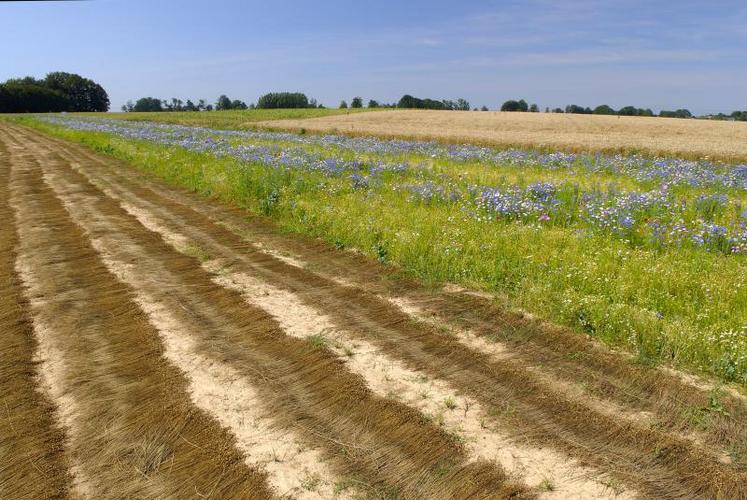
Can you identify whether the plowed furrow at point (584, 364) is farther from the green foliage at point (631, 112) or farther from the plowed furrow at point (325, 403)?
the green foliage at point (631, 112)

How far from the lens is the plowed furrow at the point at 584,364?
→ 3.88 metres

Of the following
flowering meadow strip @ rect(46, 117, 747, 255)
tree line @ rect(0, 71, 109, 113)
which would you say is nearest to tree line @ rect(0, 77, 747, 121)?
tree line @ rect(0, 71, 109, 113)

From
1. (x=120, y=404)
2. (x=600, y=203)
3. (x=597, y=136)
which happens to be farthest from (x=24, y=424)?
(x=597, y=136)

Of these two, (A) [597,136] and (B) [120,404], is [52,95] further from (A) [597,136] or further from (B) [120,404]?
(B) [120,404]

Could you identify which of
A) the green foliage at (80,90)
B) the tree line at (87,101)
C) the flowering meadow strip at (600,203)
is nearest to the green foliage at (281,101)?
the tree line at (87,101)

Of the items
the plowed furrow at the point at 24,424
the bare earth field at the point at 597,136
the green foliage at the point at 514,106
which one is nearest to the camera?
the plowed furrow at the point at 24,424

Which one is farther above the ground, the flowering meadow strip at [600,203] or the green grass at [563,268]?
the flowering meadow strip at [600,203]

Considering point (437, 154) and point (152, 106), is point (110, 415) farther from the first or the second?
point (152, 106)

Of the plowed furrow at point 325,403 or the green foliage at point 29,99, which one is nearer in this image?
the plowed furrow at point 325,403

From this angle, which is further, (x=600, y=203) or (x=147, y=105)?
(x=147, y=105)

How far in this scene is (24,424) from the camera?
3.99 meters

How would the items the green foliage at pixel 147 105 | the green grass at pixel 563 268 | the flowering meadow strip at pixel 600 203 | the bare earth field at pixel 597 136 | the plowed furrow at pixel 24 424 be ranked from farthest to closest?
1. the green foliage at pixel 147 105
2. the bare earth field at pixel 597 136
3. the flowering meadow strip at pixel 600 203
4. the green grass at pixel 563 268
5. the plowed furrow at pixel 24 424

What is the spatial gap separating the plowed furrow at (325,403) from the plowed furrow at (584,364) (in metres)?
1.49

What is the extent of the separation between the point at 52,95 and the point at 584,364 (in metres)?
138
